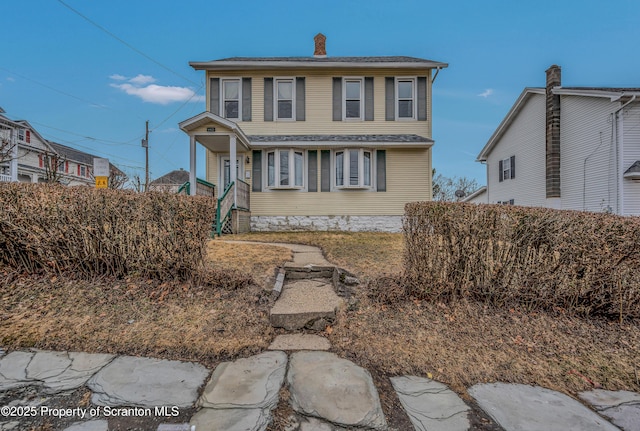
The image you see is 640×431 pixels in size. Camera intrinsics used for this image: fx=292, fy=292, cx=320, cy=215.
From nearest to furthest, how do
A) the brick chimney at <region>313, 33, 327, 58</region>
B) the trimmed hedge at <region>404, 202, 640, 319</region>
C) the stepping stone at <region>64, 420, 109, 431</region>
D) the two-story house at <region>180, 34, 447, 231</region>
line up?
the stepping stone at <region>64, 420, 109, 431</region>
the trimmed hedge at <region>404, 202, 640, 319</region>
the two-story house at <region>180, 34, 447, 231</region>
the brick chimney at <region>313, 33, 327, 58</region>

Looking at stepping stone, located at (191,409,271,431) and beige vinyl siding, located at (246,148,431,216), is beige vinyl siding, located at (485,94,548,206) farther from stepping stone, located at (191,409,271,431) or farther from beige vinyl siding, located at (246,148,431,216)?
stepping stone, located at (191,409,271,431)

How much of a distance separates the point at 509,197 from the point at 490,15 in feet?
31.5

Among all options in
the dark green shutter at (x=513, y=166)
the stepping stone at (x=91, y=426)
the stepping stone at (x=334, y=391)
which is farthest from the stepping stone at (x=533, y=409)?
the dark green shutter at (x=513, y=166)

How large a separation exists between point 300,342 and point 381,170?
9.60m

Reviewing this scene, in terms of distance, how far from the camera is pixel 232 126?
952cm

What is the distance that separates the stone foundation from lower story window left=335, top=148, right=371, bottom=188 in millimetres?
1370

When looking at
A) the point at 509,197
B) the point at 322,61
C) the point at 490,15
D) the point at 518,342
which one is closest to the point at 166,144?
the point at 322,61

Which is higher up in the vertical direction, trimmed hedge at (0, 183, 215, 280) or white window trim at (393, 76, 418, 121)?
white window trim at (393, 76, 418, 121)

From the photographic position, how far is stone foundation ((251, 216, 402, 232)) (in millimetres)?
11656

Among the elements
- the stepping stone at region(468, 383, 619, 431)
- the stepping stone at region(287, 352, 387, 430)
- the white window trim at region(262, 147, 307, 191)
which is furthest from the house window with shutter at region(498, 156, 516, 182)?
the stepping stone at region(287, 352, 387, 430)

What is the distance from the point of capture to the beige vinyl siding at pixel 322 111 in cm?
1178

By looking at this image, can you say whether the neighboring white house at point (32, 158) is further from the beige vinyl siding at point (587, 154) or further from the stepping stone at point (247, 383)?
the beige vinyl siding at point (587, 154)

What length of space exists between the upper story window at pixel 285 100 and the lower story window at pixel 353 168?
263 cm

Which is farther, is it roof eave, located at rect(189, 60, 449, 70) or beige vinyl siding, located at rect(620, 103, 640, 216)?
roof eave, located at rect(189, 60, 449, 70)
